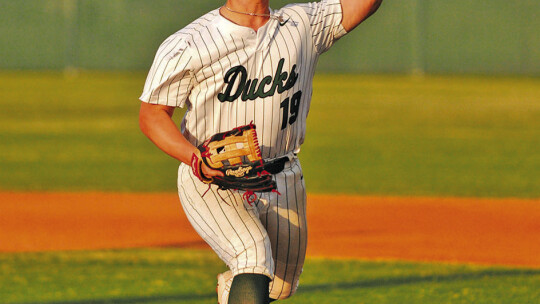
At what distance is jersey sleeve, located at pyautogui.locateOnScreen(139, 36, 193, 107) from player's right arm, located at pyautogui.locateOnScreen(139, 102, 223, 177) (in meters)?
0.04

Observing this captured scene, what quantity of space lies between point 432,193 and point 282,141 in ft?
22.6

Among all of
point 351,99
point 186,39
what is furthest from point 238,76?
point 351,99

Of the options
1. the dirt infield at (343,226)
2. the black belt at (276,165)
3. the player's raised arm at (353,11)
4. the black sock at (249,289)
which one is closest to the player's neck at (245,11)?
the player's raised arm at (353,11)

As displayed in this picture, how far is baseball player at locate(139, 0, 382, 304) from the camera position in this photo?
3568 mm

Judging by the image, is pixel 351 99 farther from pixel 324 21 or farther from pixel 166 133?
pixel 166 133

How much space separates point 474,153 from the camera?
13.9m

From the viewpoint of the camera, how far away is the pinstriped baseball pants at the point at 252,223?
11.9 feet

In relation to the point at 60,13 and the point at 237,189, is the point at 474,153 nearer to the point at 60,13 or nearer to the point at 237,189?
the point at 237,189

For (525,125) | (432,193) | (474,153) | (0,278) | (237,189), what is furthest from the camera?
(525,125)

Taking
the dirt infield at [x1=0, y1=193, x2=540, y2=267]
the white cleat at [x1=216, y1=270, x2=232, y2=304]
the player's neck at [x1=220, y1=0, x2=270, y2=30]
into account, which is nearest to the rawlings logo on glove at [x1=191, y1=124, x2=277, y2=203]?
the player's neck at [x1=220, y1=0, x2=270, y2=30]

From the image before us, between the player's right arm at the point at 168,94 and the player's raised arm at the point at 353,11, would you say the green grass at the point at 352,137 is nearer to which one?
the player's raised arm at the point at 353,11

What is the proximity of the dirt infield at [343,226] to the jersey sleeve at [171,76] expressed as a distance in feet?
12.8

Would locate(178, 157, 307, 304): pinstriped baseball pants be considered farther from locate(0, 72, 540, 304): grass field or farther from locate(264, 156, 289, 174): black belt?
locate(0, 72, 540, 304): grass field

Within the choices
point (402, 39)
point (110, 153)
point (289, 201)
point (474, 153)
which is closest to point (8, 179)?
point (110, 153)
